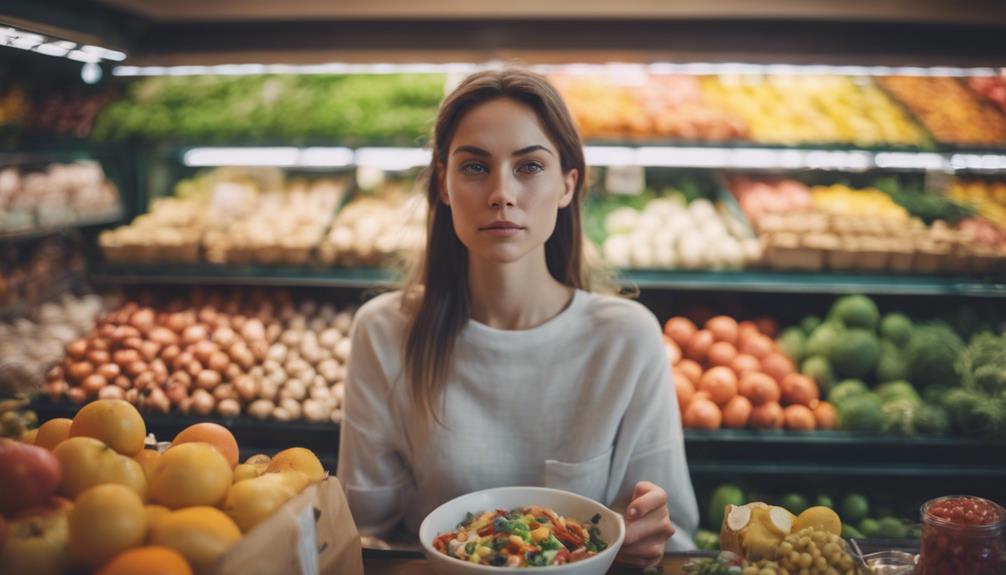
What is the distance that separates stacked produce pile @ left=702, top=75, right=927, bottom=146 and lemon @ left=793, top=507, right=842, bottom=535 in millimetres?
2472

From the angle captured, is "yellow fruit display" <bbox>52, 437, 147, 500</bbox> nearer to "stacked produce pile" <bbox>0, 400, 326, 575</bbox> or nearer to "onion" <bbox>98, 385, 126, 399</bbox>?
"stacked produce pile" <bbox>0, 400, 326, 575</bbox>

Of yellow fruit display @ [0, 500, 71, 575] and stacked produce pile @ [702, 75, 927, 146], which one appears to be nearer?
yellow fruit display @ [0, 500, 71, 575]

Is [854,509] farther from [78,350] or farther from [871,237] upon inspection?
[78,350]

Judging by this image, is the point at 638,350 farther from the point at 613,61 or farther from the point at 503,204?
the point at 613,61

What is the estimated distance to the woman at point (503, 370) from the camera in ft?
6.29

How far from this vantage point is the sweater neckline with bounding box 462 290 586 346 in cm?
205

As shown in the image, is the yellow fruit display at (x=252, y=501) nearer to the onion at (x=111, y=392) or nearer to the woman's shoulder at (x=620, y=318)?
the woman's shoulder at (x=620, y=318)

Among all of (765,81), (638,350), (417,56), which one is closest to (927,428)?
(638,350)

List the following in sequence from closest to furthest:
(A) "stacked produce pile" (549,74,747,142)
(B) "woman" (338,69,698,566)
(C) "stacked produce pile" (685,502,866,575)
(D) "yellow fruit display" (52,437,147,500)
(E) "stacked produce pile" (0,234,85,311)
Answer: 1. (D) "yellow fruit display" (52,437,147,500)
2. (C) "stacked produce pile" (685,502,866,575)
3. (B) "woman" (338,69,698,566)
4. (E) "stacked produce pile" (0,234,85,311)
5. (A) "stacked produce pile" (549,74,747,142)

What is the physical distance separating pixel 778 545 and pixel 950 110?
133 inches

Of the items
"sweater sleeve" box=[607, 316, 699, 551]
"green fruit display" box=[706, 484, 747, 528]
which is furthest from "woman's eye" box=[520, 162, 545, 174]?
"green fruit display" box=[706, 484, 747, 528]

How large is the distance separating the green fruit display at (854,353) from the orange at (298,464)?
2660mm

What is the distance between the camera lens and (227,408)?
3.07 m

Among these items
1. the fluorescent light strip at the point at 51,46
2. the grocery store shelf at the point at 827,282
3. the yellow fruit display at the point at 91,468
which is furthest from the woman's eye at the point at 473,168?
the fluorescent light strip at the point at 51,46
